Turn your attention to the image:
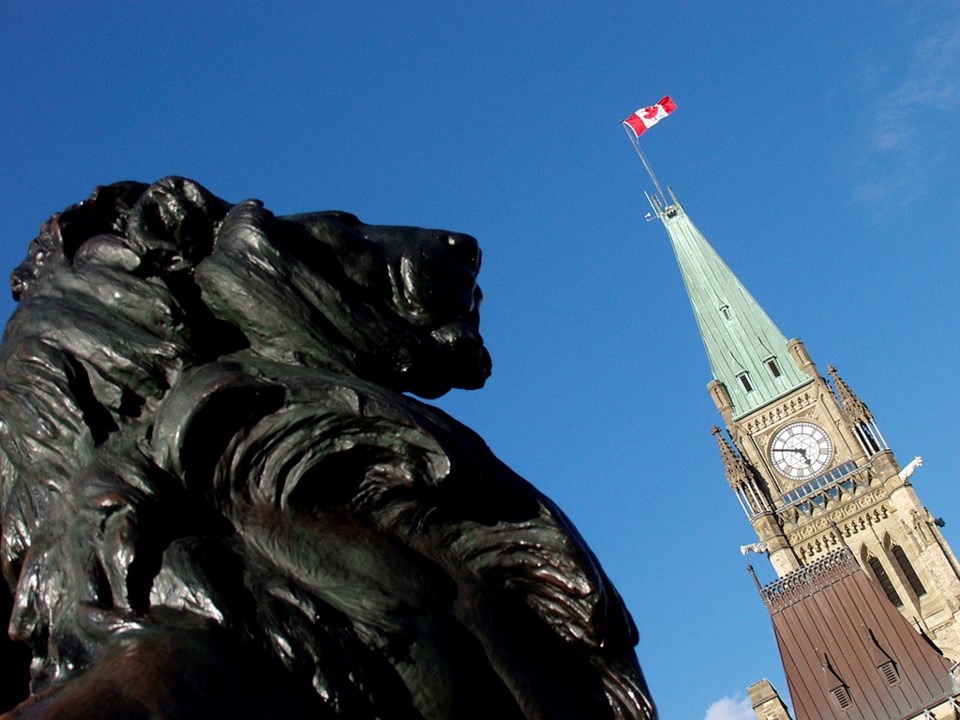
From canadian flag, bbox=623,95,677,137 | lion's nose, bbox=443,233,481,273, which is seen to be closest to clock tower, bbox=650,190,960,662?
canadian flag, bbox=623,95,677,137

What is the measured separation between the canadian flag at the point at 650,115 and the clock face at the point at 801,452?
13.8m

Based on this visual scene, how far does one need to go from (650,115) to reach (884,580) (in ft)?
67.6

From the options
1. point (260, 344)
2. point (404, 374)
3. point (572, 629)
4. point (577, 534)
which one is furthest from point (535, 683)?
point (260, 344)

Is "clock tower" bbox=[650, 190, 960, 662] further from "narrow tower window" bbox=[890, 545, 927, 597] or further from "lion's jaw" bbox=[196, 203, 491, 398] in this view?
"lion's jaw" bbox=[196, 203, 491, 398]

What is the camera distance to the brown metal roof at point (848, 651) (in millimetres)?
34875

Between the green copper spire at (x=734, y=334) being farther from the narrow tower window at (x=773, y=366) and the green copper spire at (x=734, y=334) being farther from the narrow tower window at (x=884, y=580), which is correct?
the narrow tower window at (x=884, y=580)

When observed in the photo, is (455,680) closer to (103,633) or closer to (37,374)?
(103,633)

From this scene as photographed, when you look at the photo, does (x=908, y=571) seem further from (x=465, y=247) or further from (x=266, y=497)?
(x=266, y=497)

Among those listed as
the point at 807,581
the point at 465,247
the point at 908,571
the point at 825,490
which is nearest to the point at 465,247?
the point at 465,247

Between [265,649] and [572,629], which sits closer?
[265,649]

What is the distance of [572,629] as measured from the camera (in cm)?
159

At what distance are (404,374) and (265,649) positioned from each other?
543 mm

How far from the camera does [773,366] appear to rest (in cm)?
4862

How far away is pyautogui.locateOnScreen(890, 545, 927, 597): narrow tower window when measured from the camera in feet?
140
